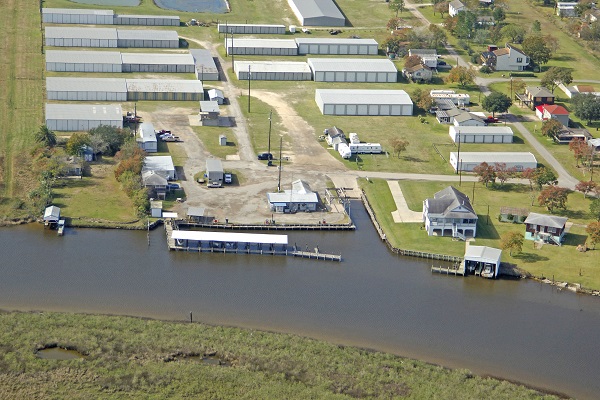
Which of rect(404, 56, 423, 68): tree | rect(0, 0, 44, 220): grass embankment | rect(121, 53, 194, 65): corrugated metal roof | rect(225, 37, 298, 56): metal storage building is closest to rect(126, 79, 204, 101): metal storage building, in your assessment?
rect(121, 53, 194, 65): corrugated metal roof

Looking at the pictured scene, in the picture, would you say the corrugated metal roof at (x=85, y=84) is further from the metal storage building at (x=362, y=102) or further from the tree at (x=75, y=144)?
the metal storage building at (x=362, y=102)

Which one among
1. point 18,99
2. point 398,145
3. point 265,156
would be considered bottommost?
point 265,156

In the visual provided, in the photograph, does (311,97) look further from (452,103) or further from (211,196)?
(211,196)

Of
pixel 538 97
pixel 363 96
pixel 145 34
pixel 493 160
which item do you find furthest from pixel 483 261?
pixel 145 34

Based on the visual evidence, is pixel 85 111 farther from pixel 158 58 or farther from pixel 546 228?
pixel 546 228

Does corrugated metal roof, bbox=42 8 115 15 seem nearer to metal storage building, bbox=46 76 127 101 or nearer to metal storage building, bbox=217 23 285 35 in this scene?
metal storage building, bbox=217 23 285 35

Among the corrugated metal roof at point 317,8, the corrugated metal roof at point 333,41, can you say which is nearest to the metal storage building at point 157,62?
the corrugated metal roof at point 333,41
